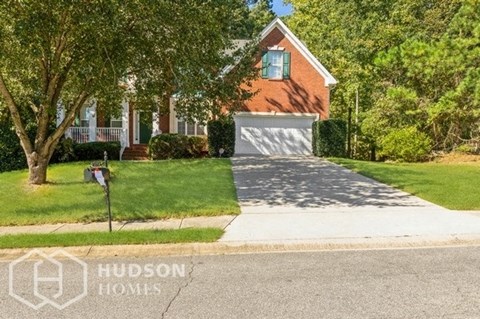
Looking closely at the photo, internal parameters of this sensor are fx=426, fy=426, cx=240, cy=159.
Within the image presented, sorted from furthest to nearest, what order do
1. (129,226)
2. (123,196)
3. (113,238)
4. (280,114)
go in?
(280,114) → (123,196) → (129,226) → (113,238)

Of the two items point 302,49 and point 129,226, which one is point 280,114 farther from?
point 129,226

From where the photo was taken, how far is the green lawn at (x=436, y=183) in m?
11.1

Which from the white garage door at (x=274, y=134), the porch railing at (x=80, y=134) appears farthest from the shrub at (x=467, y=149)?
the porch railing at (x=80, y=134)

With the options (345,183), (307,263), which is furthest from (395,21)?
(307,263)

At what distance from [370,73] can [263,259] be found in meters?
25.1

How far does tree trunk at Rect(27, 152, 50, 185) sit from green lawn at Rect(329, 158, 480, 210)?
36.2 ft

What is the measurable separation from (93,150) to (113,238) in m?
15.1

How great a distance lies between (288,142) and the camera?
25.1m

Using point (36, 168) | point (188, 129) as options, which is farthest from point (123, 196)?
point (188, 129)

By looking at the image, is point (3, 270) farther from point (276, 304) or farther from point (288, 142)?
point (288, 142)

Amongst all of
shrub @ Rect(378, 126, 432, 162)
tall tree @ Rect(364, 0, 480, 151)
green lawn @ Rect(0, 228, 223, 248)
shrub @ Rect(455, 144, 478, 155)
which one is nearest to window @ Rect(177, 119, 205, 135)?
tall tree @ Rect(364, 0, 480, 151)

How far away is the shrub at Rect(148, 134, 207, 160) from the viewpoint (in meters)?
22.7

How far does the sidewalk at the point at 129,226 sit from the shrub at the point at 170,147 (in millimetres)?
13479

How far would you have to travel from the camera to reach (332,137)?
74.6 feet
